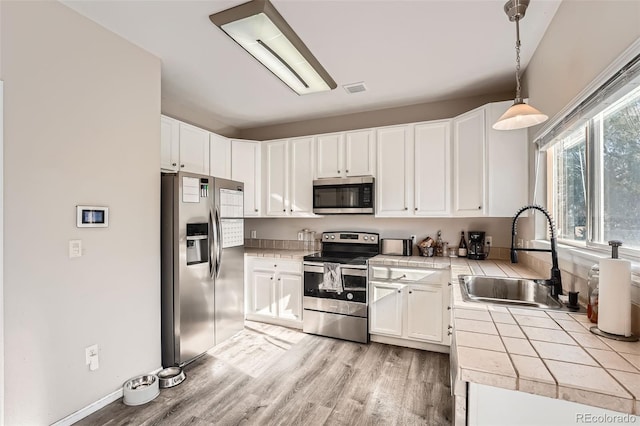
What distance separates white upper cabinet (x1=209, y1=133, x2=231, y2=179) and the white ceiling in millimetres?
483

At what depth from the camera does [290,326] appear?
11.5ft

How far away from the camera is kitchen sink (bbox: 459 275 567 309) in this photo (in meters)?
1.76

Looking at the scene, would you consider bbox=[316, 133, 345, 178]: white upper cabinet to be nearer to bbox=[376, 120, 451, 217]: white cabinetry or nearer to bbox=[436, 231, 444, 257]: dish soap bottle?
bbox=[376, 120, 451, 217]: white cabinetry

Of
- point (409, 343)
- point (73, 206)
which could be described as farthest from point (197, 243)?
point (409, 343)

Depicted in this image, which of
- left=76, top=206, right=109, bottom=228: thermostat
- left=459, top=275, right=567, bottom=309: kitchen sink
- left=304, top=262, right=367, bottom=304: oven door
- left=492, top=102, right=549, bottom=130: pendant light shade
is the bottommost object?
left=304, top=262, right=367, bottom=304: oven door

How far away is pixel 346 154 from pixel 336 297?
1.65 meters

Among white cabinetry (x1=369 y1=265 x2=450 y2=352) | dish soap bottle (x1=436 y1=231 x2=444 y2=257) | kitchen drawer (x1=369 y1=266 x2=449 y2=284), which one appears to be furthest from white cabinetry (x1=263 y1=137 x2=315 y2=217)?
dish soap bottle (x1=436 y1=231 x2=444 y2=257)

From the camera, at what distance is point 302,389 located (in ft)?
7.52

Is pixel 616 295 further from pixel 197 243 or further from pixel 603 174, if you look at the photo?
pixel 197 243

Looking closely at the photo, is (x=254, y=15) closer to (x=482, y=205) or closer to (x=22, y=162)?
(x=22, y=162)

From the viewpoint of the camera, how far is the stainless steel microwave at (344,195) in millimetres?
3344

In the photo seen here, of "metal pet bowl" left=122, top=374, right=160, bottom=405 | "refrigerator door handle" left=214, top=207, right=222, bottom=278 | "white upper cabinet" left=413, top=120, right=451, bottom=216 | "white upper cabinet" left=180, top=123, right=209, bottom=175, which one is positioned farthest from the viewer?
"white upper cabinet" left=180, top=123, right=209, bottom=175

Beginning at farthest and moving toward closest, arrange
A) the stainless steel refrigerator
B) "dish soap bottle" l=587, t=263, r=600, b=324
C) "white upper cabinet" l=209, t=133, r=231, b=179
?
1. "white upper cabinet" l=209, t=133, r=231, b=179
2. the stainless steel refrigerator
3. "dish soap bottle" l=587, t=263, r=600, b=324

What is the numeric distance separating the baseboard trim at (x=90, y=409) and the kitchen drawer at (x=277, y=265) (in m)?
1.76
